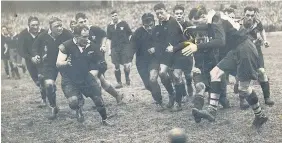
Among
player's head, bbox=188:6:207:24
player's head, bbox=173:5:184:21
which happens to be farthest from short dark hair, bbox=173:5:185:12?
player's head, bbox=188:6:207:24

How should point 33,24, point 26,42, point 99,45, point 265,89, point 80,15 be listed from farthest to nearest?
point 26,42
point 99,45
point 33,24
point 80,15
point 265,89

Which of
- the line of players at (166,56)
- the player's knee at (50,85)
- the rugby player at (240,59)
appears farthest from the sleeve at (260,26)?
the player's knee at (50,85)

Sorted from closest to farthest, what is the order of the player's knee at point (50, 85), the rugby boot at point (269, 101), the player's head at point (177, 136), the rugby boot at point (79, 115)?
1. the player's head at point (177, 136)
2. the rugby boot at point (269, 101)
3. the rugby boot at point (79, 115)
4. the player's knee at point (50, 85)

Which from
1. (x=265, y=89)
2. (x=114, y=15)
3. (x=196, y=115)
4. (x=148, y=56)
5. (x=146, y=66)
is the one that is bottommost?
(x=196, y=115)

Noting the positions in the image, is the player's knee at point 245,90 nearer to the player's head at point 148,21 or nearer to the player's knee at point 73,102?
the player's head at point 148,21

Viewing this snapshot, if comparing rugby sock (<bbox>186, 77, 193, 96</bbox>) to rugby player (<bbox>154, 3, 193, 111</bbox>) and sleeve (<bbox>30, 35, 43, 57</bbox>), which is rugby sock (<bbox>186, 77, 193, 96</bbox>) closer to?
rugby player (<bbox>154, 3, 193, 111</bbox>)

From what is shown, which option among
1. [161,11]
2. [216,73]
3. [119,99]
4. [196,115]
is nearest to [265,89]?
[216,73]

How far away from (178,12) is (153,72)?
0.85 meters

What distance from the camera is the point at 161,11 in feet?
12.6

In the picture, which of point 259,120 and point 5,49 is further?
point 5,49

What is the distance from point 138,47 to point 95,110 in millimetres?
893

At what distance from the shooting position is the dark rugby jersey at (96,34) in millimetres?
4152

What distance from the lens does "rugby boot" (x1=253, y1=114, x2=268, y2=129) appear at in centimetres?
338

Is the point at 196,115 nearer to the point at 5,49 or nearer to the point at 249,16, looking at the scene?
the point at 249,16
